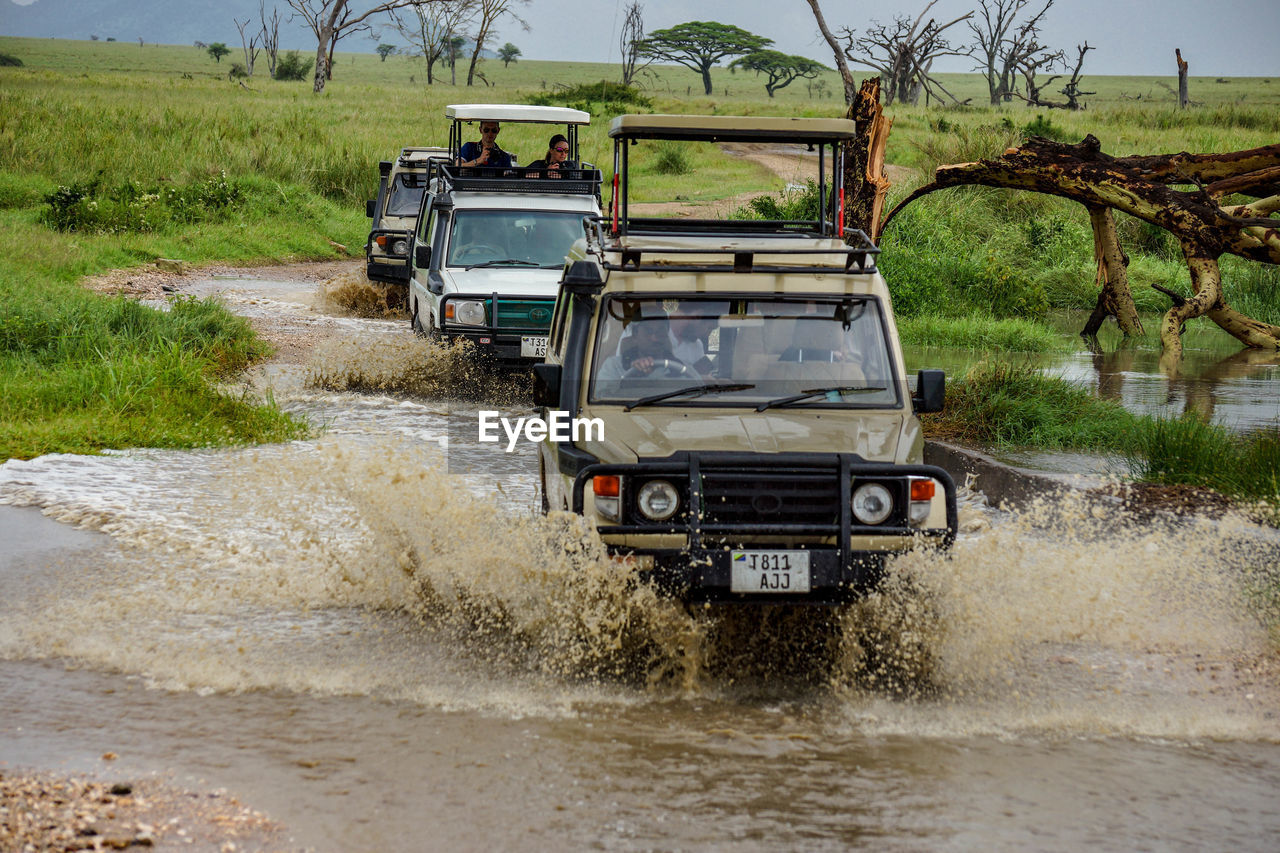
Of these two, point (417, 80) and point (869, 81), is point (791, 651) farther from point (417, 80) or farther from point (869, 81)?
point (417, 80)

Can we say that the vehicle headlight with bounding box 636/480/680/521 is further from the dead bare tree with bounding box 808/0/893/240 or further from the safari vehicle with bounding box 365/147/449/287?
the safari vehicle with bounding box 365/147/449/287

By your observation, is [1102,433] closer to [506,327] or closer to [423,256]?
[506,327]

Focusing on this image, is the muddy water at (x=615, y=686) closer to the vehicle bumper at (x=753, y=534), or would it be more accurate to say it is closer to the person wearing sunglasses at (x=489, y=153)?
the vehicle bumper at (x=753, y=534)

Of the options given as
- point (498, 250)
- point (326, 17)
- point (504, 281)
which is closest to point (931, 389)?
point (504, 281)

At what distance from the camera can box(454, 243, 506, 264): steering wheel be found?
1251cm

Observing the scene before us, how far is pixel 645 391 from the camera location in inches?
233

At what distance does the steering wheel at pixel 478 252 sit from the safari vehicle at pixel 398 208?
4897 millimetres

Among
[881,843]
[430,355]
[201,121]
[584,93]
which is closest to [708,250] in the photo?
[881,843]

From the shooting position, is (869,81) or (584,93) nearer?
(869,81)

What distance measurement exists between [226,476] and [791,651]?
4.70 meters

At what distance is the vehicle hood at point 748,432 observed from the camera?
5.46m

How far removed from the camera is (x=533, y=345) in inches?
456

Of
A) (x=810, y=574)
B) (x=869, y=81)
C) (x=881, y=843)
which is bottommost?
(x=881, y=843)

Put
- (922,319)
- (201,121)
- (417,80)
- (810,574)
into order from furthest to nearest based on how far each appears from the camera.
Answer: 1. (417,80)
2. (201,121)
3. (922,319)
4. (810,574)
